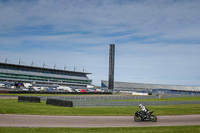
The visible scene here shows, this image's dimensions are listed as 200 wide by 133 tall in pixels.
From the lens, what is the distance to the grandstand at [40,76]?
124 meters

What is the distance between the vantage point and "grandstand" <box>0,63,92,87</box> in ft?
408

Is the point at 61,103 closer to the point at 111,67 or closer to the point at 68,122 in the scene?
the point at 68,122

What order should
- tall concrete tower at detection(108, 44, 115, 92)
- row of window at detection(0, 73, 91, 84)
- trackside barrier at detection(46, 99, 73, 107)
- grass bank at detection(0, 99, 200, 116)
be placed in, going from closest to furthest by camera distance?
grass bank at detection(0, 99, 200, 116)
trackside barrier at detection(46, 99, 73, 107)
tall concrete tower at detection(108, 44, 115, 92)
row of window at detection(0, 73, 91, 84)

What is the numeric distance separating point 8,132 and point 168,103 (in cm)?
3255

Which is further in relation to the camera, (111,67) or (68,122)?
(111,67)

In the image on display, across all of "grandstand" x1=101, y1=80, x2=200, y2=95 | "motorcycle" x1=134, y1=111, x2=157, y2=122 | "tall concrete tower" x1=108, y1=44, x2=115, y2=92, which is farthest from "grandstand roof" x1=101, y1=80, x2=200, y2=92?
"motorcycle" x1=134, y1=111, x2=157, y2=122

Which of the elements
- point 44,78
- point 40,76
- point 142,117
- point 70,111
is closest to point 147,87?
point 44,78

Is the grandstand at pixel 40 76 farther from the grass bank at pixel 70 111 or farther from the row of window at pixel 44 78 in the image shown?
the grass bank at pixel 70 111

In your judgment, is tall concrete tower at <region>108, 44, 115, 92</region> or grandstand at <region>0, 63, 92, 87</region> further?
grandstand at <region>0, 63, 92, 87</region>

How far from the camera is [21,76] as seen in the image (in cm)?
13012

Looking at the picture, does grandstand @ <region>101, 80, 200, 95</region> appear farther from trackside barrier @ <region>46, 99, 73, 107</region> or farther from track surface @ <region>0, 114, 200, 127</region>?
track surface @ <region>0, 114, 200, 127</region>

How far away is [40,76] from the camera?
452ft

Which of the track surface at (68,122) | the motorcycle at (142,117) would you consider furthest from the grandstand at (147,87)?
the track surface at (68,122)

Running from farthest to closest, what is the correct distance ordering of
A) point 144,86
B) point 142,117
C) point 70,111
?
1. point 144,86
2. point 70,111
3. point 142,117
